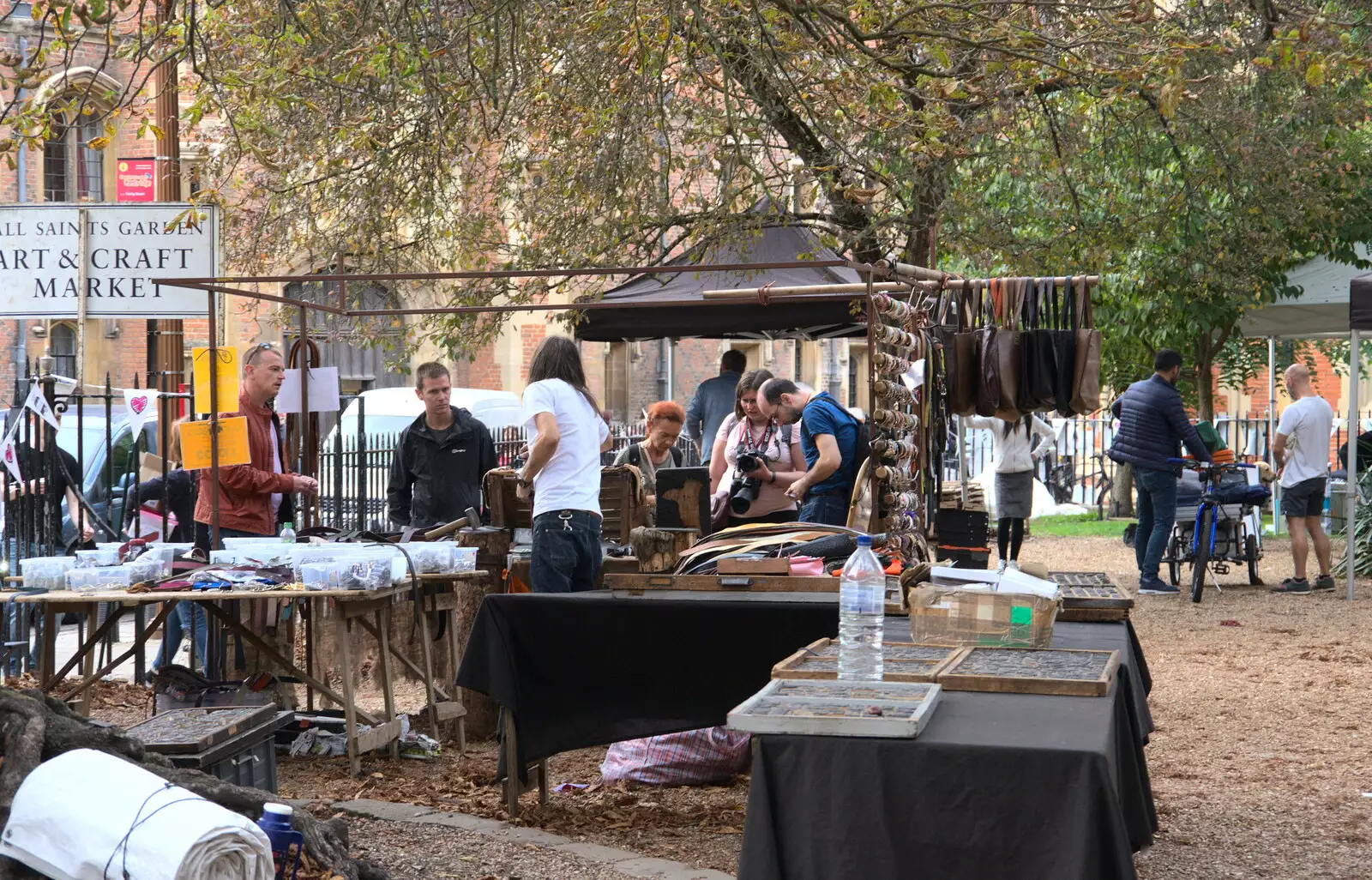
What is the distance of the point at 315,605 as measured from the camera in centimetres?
697

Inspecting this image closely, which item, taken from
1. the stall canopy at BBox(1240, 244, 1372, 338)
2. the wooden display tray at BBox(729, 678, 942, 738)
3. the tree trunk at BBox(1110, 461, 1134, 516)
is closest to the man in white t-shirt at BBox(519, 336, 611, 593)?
the wooden display tray at BBox(729, 678, 942, 738)

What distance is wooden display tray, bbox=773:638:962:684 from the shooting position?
365 cm

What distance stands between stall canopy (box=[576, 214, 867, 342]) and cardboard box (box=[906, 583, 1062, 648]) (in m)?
5.77

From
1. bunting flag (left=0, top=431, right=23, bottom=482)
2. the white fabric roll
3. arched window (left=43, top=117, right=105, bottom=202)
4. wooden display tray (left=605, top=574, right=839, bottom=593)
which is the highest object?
arched window (left=43, top=117, right=105, bottom=202)

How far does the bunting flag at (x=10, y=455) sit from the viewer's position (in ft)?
29.5

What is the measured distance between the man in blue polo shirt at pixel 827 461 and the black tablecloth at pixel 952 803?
4504mm

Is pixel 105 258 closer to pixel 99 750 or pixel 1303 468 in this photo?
pixel 99 750

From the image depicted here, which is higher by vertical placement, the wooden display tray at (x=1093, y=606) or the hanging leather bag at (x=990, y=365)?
the hanging leather bag at (x=990, y=365)

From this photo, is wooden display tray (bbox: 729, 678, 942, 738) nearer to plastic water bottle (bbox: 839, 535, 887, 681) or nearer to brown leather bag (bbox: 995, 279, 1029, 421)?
plastic water bottle (bbox: 839, 535, 887, 681)

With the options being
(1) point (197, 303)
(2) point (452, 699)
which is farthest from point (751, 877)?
(1) point (197, 303)

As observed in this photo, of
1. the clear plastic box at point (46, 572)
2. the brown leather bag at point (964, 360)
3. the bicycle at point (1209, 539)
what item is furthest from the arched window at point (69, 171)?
the brown leather bag at point (964, 360)

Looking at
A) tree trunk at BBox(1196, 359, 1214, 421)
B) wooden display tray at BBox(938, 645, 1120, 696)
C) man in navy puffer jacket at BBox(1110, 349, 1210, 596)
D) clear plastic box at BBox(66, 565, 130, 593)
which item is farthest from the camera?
tree trunk at BBox(1196, 359, 1214, 421)

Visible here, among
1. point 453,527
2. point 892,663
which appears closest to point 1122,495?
point 453,527

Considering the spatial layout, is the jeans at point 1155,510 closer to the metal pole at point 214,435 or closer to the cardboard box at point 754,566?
the cardboard box at point 754,566
